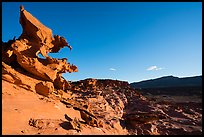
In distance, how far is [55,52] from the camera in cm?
1853

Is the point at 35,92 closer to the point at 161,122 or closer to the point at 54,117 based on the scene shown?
the point at 54,117

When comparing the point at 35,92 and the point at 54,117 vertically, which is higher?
the point at 35,92

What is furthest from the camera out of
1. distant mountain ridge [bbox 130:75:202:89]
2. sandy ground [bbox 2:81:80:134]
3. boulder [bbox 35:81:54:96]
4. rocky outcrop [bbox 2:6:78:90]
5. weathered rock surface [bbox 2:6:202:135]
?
distant mountain ridge [bbox 130:75:202:89]

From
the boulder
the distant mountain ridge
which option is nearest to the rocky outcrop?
the boulder

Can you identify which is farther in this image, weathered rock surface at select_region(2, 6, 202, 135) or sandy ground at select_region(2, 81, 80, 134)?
weathered rock surface at select_region(2, 6, 202, 135)

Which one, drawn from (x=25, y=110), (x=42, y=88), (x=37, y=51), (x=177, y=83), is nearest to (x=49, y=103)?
(x=42, y=88)

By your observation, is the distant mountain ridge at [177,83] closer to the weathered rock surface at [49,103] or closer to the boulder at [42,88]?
the weathered rock surface at [49,103]

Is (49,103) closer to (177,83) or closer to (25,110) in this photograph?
(25,110)

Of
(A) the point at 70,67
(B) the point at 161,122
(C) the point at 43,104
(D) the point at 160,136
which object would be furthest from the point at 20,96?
(B) the point at 161,122

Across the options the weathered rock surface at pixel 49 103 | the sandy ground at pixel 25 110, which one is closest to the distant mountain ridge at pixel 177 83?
the weathered rock surface at pixel 49 103

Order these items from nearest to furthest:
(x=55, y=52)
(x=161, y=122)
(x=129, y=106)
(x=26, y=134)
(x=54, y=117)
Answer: (x=26, y=134)
(x=54, y=117)
(x=161, y=122)
(x=55, y=52)
(x=129, y=106)

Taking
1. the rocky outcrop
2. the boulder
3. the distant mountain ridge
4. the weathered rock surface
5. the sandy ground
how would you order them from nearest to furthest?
the sandy ground
the weathered rock surface
the boulder
the rocky outcrop
the distant mountain ridge

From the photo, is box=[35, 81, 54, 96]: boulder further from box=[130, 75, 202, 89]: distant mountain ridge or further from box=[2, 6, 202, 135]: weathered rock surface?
box=[130, 75, 202, 89]: distant mountain ridge

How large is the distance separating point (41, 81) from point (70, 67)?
4.17 meters
